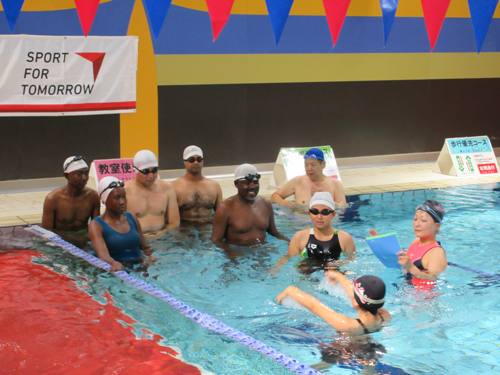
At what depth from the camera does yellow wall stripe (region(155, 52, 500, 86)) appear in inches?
436

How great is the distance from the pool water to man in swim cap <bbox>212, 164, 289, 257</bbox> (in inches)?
5.5

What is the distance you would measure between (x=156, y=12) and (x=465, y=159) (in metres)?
6.22

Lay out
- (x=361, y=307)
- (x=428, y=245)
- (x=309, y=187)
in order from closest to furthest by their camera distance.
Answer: (x=361, y=307) → (x=428, y=245) → (x=309, y=187)

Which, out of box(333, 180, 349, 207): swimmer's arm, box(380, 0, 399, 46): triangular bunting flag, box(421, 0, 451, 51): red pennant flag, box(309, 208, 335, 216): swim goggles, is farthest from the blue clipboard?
box(421, 0, 451, 51): red pennant flag

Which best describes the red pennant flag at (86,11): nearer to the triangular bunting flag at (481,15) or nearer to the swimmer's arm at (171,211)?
the swimmer's arm at (171,211)

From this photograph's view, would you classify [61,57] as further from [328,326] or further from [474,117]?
[474,117]

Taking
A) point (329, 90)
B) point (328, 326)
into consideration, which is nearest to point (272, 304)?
point (328, 326)

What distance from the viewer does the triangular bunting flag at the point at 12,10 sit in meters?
9.32

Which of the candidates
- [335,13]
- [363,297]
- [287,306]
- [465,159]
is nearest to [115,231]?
[287,306]

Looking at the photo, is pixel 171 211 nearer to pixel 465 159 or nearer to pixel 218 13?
pixel 218 13

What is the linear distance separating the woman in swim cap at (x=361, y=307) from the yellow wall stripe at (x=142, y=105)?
21.7 ft

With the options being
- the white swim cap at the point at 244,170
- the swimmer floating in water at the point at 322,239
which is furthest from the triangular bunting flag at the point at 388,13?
the swimmer floating in water at the point at 322,239

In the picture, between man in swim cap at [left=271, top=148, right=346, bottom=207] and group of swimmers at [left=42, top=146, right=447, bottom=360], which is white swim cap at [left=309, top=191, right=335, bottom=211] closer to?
group of swimmers at [left=42, top=146, right=447, bottom=360]

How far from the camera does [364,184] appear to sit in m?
10.7
